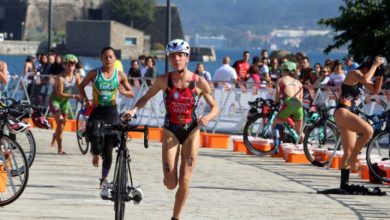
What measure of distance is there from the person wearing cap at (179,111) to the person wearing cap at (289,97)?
9.43 meters

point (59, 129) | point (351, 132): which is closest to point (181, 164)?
point (351, 132)

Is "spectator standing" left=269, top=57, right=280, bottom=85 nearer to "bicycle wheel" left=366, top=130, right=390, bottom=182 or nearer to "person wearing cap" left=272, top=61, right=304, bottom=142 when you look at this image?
"person wearing cap" left=272, top=61, right=304, bottom=142

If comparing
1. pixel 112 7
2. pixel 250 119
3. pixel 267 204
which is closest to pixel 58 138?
pixel 250 119

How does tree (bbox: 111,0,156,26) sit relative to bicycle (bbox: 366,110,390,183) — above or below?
below

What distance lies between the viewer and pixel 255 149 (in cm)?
2306

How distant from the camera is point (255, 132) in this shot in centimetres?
2331

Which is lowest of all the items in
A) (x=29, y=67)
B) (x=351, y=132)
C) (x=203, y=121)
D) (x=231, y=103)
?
(x=29, y=67)

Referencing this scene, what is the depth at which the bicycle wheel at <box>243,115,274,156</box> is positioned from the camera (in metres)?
22.9

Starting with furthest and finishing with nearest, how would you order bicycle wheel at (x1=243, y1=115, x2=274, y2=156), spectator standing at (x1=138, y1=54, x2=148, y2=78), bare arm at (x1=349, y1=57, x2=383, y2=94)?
spectator standing at (x1=138, y1=54, x2=148, y2=78), bicycle wheel at (x1=243, y1=115, x2=274, y2=156), bare arm at (x1=349, y1=57, x2=383, y2=94)

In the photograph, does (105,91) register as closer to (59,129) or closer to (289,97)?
(59,129)

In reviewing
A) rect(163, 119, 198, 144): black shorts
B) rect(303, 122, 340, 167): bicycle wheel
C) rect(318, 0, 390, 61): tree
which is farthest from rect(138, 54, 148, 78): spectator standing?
rect(163, 119, 198, 144): black shorts

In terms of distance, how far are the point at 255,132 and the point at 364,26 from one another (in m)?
7.03

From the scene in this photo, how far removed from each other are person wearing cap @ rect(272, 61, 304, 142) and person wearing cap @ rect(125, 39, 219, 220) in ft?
30.9

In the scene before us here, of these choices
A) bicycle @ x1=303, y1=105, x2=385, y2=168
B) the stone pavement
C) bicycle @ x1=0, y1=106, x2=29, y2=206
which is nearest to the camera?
bicycle @ x1=0, y1=106, x2=29, y2=206
